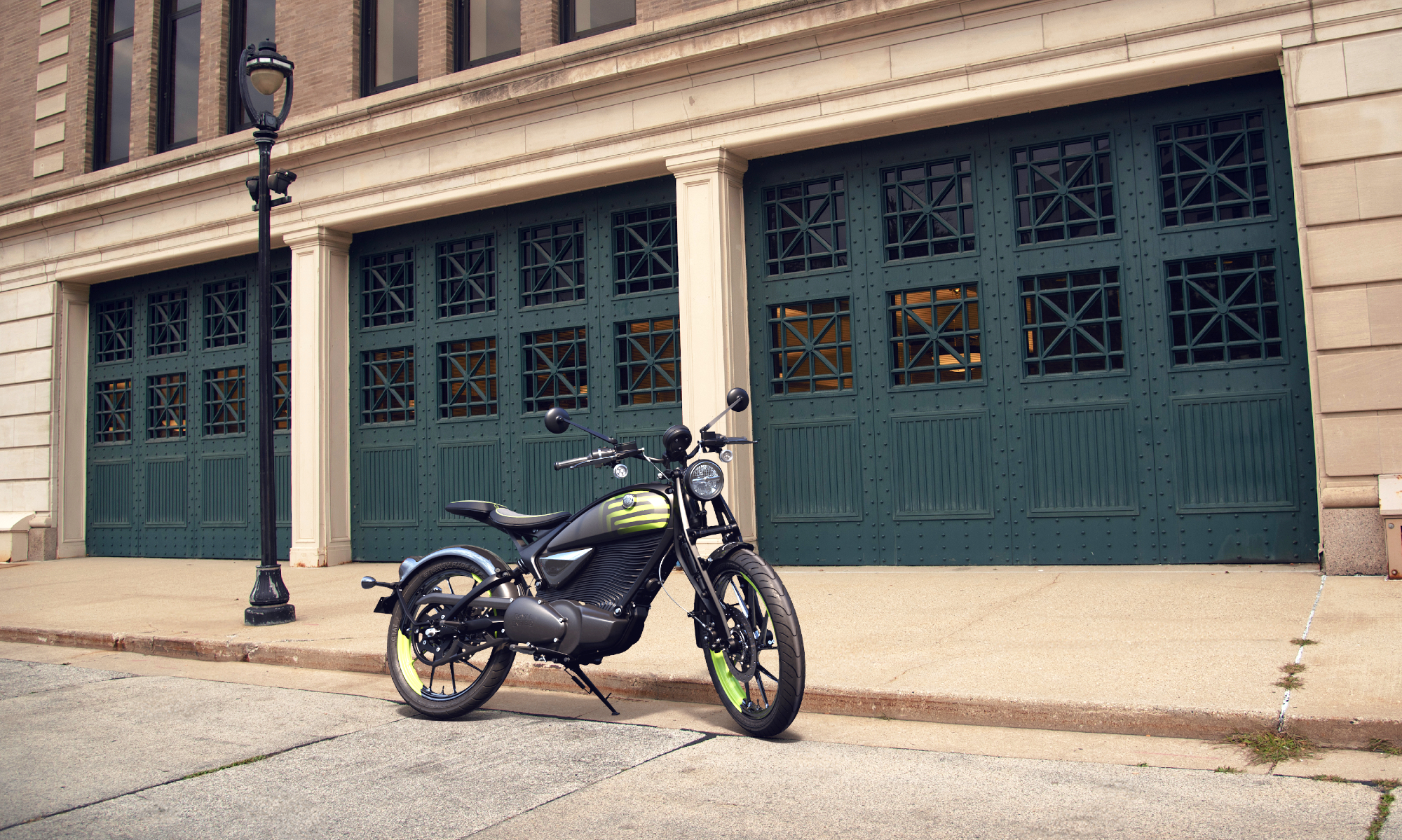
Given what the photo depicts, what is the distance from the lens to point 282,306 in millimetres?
13750

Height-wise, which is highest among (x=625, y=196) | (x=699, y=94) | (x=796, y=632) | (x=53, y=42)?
(x=53, y=42)

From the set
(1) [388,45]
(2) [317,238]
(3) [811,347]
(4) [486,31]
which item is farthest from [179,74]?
(3) [811,347]

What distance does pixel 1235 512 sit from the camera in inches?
348

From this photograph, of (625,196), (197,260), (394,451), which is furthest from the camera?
(197,260)

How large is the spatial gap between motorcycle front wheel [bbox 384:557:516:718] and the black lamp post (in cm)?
313

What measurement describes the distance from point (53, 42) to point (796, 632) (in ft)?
57.1

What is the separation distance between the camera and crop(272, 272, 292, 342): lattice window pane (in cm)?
1370

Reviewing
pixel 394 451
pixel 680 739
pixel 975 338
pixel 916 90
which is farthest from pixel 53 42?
pixel 680 739

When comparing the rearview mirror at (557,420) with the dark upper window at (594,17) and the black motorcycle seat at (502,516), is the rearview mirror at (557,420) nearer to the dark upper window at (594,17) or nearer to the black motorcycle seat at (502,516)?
the black motorcycle seat at (502,516)

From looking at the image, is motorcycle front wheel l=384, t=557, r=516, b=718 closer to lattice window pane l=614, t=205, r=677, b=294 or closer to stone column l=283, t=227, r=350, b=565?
lattice window pane l=614, t=205, r=677, b=294

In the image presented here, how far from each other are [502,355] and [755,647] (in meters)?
8.19

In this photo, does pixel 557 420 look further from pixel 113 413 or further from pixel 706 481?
pixel 113 413

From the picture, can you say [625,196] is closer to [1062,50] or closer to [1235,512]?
[1062,50]

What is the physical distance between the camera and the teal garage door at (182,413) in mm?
13883
